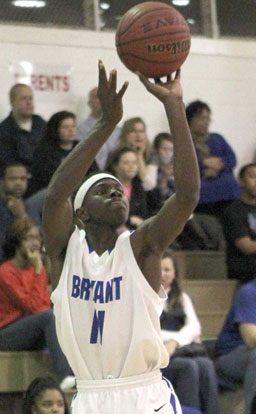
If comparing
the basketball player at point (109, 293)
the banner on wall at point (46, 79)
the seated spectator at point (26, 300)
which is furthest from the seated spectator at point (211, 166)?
the basketball player at point (109, 293)

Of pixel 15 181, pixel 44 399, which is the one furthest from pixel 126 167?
pixel 44 399

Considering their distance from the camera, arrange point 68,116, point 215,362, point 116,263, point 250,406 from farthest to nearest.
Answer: point 68,116
point 215,362
point 250,406
point 116,263

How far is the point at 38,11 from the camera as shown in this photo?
34.4 feet

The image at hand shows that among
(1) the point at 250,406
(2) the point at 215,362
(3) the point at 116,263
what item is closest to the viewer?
(3) the point at 116,263

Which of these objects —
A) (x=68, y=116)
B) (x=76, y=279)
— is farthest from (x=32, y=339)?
(x=76, y=279)

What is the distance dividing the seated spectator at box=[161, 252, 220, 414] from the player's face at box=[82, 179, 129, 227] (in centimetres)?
256

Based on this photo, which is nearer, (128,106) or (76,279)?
(76,279)

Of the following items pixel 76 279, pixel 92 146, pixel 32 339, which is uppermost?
pixel 92 146

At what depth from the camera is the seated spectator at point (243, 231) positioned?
862 centimetres

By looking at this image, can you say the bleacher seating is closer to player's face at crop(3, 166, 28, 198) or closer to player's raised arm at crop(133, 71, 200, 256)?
player's face at crop(3, 166, 28, 198)

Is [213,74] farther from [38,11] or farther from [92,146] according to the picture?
[92,146]

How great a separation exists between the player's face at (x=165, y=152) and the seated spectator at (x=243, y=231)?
32.5 inches

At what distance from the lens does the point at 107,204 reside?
15.5 feet

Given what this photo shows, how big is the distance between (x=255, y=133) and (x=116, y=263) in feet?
22.8
